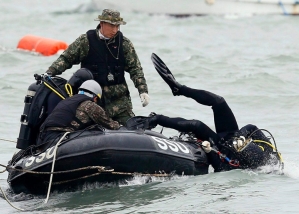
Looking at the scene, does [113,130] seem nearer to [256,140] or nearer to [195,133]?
[195,133]

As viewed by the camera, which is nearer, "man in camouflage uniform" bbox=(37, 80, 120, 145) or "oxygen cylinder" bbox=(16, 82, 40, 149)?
"man in camouflage uniform" bbox=(37, 80, 120, 145)

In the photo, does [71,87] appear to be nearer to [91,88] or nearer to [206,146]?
[91,88]

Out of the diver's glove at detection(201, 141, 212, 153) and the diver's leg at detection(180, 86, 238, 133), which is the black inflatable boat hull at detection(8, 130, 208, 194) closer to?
the diver's glove at detection(201, 141, 212, 153)

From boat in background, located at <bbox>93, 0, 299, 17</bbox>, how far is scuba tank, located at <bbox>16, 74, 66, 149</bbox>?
22.1m

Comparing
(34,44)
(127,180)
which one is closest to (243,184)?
(127,180)

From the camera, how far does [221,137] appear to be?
346 inches

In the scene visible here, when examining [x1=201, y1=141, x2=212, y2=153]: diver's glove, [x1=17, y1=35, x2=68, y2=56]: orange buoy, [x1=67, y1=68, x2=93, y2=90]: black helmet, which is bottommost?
[x1=201, y1=141, x2=212, y2=153]: diver's glove

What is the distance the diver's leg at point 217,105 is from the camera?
28.7 feet

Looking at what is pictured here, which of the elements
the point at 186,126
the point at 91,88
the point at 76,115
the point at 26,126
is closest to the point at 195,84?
the point at 186,126

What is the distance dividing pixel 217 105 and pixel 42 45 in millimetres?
12295

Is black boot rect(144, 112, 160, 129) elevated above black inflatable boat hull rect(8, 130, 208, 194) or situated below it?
above

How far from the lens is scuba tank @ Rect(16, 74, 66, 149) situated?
843 cm

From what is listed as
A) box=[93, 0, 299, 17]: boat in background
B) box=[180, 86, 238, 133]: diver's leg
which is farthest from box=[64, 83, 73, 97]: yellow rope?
box=[93, 0, 299, 17]: boat in background

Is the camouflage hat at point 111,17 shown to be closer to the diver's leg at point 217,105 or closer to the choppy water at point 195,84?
the diver's leg at point 217,105
